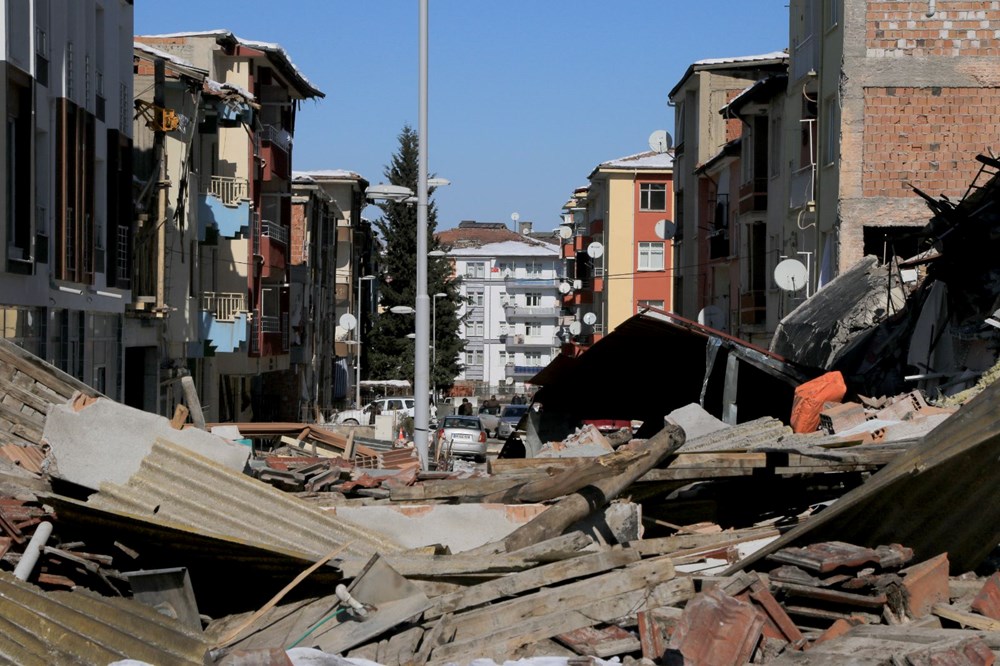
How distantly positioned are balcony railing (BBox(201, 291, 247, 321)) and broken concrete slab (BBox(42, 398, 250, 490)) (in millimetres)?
28879

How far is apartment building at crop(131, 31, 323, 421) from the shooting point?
111 feet

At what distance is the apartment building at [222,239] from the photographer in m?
33.9

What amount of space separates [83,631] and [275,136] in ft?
137

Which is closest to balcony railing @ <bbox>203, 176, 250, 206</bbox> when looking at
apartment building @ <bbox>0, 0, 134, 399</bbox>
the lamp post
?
apartment building @ <bbox>0, 0, 134, 399</bbox>

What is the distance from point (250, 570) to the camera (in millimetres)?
9016

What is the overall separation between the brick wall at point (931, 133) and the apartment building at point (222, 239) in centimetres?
1505

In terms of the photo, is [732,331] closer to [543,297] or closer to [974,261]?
[974,261]

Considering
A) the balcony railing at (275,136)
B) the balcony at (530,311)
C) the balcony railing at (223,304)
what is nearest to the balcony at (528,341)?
the balcony at (530,311)

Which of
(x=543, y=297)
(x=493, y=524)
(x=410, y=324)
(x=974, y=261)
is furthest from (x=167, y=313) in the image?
(x=543, y=297)

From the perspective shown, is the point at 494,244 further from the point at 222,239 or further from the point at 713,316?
the point at 222,239

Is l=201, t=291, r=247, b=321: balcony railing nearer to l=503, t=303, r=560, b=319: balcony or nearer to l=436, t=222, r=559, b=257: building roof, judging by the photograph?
l=436, t=222, r=559, b=257: building roof

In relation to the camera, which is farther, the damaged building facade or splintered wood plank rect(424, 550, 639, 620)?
the damaged building facade

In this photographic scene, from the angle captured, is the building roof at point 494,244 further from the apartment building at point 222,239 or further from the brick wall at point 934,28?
the brick wall at point 934,28

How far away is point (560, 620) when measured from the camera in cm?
828
